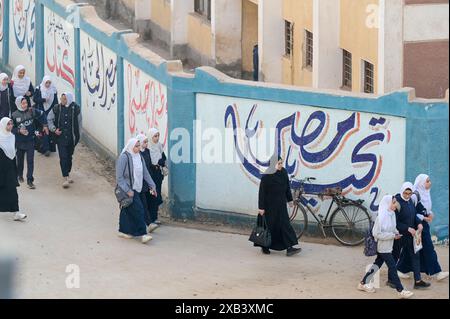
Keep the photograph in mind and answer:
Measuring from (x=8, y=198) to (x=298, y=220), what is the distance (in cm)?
392

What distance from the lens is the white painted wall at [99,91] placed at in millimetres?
24484

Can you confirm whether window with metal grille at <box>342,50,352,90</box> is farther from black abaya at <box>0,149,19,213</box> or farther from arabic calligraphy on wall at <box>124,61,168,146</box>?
black abaya at <box>0,149,19,213</box>

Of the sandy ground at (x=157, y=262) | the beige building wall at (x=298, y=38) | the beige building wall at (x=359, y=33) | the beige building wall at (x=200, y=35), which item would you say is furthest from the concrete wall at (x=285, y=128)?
the beige building wall at (x=200, y=35)

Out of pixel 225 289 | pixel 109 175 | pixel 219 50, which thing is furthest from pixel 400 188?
pixel 219 50

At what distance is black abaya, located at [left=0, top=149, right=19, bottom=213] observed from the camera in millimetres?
20969

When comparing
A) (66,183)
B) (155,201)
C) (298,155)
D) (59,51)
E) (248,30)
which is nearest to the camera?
(298,155)

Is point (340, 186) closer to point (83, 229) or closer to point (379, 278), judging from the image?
point (379, 278)

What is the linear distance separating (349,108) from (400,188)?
1.23 m

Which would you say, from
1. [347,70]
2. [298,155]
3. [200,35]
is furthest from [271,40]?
[298,155]

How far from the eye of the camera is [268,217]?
19.8 meters

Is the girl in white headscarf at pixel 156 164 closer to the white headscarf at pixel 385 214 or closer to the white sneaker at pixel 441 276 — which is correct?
the white headscarf at pixel 385 214

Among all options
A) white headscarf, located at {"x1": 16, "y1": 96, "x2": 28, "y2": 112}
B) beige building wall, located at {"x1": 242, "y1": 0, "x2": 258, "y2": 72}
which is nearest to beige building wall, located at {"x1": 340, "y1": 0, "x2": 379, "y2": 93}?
white headscarf, located at {"x1": 16, "y1": 96, "x2": 28, "y2": 112}

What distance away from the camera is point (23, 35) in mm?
29578

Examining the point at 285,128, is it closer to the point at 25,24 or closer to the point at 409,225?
the point at 409,225
